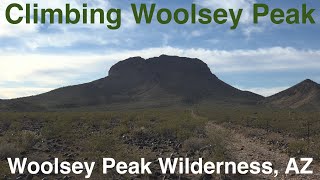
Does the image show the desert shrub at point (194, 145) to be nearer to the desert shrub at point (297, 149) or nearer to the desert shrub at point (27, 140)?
the desert shrub at point (297, 149)

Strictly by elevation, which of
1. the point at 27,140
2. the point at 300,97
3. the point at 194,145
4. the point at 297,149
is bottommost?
the point at 300,97

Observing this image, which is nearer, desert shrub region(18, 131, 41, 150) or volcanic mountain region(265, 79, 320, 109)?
desert shrub region(18, 131, 41, 150)

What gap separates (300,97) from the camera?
542ft

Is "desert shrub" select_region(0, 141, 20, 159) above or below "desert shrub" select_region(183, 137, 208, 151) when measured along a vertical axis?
above

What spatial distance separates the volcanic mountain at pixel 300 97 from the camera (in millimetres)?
151625

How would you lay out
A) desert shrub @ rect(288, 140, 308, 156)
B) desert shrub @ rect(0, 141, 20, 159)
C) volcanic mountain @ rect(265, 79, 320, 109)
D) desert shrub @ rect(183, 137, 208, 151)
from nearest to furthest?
desert shrub @ rect(0, 141, 20, 159) < desert shrub @ rect(288, 140, 308, 156) < desert shrub @ rect(183, 137, 208, 151) < volcanic mountain @ rect(265, 79, 320, 109)

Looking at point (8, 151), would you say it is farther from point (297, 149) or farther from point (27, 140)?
point (297, 149)

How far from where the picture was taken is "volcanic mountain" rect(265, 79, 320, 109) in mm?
151625

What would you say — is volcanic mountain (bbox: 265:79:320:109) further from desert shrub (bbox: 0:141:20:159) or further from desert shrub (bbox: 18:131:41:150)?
desert shrub (bbox: 0:141:20:159)

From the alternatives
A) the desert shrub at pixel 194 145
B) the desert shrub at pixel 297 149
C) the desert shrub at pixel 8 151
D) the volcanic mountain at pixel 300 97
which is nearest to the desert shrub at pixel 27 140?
the desert shrub at pixel 8 151

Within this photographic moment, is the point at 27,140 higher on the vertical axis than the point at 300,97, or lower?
higher

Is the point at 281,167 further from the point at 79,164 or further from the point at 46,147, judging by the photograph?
the point at 46,147

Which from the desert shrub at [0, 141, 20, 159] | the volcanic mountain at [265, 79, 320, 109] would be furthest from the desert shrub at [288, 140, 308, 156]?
the volcanic mountain at [265, 79, 320, 109]

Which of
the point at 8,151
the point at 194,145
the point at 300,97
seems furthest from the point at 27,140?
the point at 300,97
